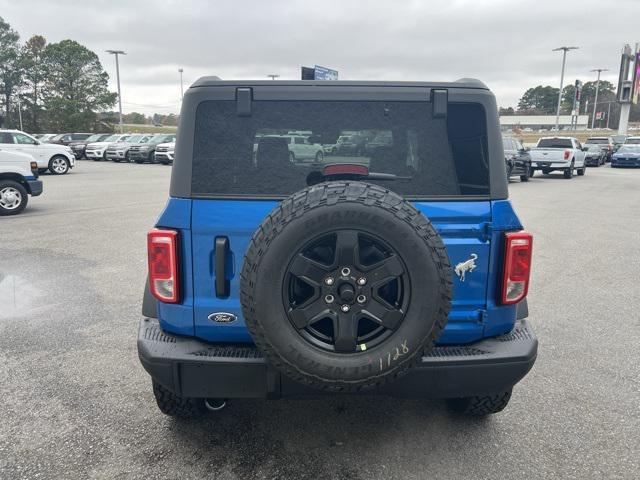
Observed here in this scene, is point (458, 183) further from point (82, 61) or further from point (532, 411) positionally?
point (82, 61)

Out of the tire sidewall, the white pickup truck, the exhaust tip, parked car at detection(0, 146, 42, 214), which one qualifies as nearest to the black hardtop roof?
the tire sidewall

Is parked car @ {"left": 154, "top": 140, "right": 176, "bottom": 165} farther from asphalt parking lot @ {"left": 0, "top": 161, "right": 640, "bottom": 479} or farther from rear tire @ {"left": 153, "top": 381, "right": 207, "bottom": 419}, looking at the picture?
rear tire @ {"left": 153, "top": 381, "right": 207, "bottom": 419}

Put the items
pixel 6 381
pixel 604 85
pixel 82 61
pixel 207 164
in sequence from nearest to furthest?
pixel 207 164 < pixel 6 381 < pixel 82 61 < pixel 604 85

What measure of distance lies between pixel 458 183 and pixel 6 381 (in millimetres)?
3357

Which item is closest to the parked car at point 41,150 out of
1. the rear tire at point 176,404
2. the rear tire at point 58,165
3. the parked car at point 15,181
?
the rear tire at point 58,165

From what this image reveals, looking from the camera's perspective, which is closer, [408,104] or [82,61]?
[408,104]

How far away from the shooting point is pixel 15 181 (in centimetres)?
1042

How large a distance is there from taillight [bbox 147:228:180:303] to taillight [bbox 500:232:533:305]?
5.41 feet

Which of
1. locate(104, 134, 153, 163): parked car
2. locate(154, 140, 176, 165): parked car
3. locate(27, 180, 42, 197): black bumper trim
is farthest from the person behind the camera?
locate(104, 134, 153, 163): parked car

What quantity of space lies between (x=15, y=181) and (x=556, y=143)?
20.6 meters

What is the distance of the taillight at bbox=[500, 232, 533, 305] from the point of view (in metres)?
2.53

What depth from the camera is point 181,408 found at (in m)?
2.96

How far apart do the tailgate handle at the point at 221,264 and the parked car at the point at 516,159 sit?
17.2 meters

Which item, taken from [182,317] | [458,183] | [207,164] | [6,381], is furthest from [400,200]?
[6,381]
